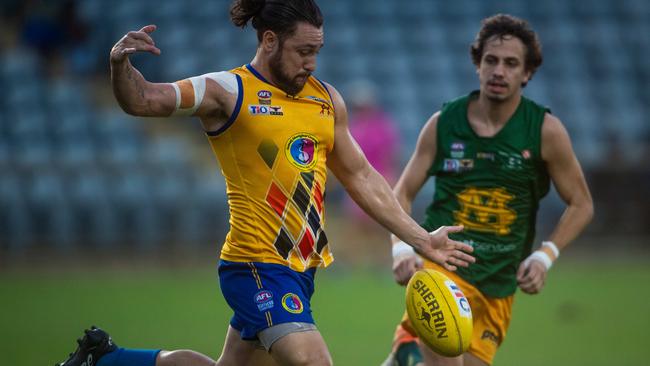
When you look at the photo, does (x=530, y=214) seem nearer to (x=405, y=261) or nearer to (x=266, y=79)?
(x=405, y=261)

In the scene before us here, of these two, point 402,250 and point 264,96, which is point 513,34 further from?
point 264,96

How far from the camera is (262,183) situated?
17.7 ft

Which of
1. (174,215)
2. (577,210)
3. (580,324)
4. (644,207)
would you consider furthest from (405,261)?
(644,207)

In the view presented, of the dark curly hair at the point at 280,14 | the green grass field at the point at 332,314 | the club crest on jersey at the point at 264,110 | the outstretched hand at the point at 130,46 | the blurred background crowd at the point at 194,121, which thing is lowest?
the green grass field at the point at 332,314


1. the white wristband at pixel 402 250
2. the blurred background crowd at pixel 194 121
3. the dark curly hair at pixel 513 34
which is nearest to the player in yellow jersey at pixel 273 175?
the white wristband at pixel 402 250

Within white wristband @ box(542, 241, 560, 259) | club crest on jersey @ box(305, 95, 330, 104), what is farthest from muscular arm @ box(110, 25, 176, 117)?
white wristband @ box(542, 241, 560, 259)

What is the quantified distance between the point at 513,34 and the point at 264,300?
2503 mm

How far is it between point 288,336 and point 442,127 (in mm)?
2058

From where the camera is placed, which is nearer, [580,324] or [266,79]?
[266,79]

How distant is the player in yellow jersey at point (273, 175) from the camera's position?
5.23 metres

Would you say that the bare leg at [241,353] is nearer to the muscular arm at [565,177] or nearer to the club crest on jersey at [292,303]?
the club crest on jersey at [292,303]

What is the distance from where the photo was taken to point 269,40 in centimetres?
545

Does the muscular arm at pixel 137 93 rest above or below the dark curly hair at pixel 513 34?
below

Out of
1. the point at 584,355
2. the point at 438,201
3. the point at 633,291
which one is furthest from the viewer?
the point at 633,291
